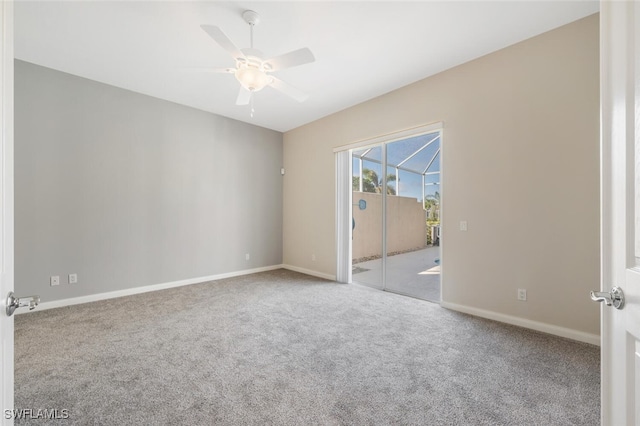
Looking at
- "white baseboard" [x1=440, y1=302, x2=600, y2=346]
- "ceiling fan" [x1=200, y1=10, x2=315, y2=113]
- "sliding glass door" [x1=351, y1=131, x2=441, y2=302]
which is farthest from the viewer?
"sliding glass door" [x1=351, y1=131, x2=441, y2=302]

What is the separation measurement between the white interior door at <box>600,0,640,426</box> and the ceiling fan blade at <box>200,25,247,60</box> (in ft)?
6.73

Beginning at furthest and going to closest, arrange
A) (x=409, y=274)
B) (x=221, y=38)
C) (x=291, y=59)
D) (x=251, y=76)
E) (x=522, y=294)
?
(x=409, y=274) → (x=522, y=294) → (x=251, y=76) → (x=291, y=59) → (x=221, y=38)

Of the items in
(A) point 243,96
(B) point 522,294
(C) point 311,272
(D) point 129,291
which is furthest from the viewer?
(C) point 311,272

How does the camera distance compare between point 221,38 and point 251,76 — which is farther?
point 251,76

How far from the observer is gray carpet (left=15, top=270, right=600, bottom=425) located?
1.62 meters

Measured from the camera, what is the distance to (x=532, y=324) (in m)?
2.73

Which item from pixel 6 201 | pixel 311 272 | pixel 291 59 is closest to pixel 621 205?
pixel 6 201

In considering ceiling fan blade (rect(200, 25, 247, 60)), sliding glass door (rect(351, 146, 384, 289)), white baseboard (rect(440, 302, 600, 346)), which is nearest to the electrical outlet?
white baseboard (rect(440, 302, 600, 346))

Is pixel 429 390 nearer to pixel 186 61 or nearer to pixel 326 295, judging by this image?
pixel 326 295

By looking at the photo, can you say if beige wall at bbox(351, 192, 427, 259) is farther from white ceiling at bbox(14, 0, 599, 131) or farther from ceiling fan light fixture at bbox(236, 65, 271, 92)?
ceiling fan light fixture at bbox(236, 65, 271, 92)

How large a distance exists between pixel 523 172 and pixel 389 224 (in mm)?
2097

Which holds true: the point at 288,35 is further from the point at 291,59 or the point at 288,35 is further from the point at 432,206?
the point at 432,206

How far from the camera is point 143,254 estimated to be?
401cm

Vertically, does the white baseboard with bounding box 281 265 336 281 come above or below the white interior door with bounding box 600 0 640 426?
below
